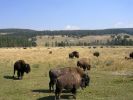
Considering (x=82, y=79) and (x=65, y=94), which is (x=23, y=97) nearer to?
(x=65, y=94)

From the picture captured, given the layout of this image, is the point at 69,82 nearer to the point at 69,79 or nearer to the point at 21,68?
the point at 69,79

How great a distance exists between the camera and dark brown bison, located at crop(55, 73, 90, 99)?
54.5 ft

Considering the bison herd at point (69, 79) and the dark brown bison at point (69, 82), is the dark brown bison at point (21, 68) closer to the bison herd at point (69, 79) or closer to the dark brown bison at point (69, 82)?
the bison herd at point (69, 79)

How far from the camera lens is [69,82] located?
16938 mm

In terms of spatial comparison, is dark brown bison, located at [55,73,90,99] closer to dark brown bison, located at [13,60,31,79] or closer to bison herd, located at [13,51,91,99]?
bison herd, located at [13,51,91,99]

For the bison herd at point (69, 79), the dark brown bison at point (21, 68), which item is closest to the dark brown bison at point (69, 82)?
the bison herd at point (69, 79)

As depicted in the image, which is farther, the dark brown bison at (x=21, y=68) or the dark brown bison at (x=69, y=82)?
the dark brown bison at (x=21, y=68)

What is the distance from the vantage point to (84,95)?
19.1 metres

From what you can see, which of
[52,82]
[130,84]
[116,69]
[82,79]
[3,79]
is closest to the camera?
[82,79]

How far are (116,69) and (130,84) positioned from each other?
10.9 m

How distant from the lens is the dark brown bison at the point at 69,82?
16625 mm

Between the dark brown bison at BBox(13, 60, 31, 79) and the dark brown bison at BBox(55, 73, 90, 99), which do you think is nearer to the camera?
the dark brown bison at BBox(55, 73, 90, 99)

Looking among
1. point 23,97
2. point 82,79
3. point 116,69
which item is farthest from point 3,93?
point 116,69

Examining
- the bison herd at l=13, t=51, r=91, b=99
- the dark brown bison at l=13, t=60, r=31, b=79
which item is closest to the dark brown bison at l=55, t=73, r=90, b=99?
the bison herd at l=13, t=51, r=91, b=99
